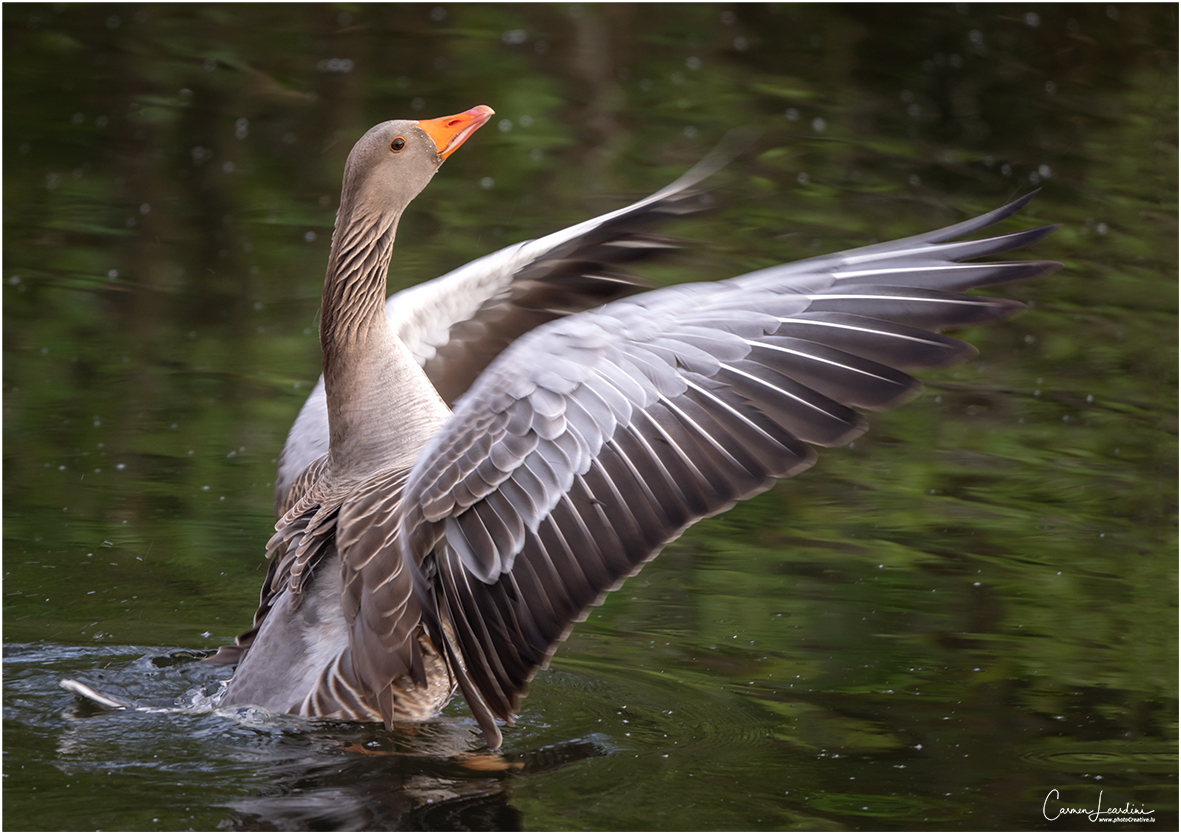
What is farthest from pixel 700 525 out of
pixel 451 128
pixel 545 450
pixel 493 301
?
pixel 545 450

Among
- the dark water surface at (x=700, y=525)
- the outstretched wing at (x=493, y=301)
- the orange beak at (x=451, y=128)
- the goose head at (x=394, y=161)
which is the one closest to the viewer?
the dark water surface at (x=700, y=525)

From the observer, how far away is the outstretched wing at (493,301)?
5938mm

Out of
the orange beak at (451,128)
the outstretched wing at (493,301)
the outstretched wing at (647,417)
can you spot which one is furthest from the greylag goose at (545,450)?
the outstretched wing at (493,301)

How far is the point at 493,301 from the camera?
620 centimetres

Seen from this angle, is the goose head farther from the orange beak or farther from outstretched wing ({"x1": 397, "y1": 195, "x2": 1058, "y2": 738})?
outstretched wing ({"x1": 397, "y1": 195, "x2": 1058, "y2": 738})

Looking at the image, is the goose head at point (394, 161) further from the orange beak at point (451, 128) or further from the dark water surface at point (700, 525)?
the dark water surface at point (700, 525)

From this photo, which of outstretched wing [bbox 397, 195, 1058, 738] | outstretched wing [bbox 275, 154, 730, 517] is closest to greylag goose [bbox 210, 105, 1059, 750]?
outstretched wing [bbox 397, 195, 1058, 738]

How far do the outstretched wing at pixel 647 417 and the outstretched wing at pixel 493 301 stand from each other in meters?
1.39

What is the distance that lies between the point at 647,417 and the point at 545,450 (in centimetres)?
34

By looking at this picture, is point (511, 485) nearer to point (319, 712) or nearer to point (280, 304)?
point (319, 712)

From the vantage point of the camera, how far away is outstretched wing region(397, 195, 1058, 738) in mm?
4258

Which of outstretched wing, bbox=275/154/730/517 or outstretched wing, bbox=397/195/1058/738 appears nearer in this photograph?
outstretched wing, bbox=397/195/1058/738

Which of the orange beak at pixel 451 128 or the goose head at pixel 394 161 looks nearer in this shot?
the goose head at pixel 394 161

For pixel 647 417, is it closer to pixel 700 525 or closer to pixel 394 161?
pixel 394 161
